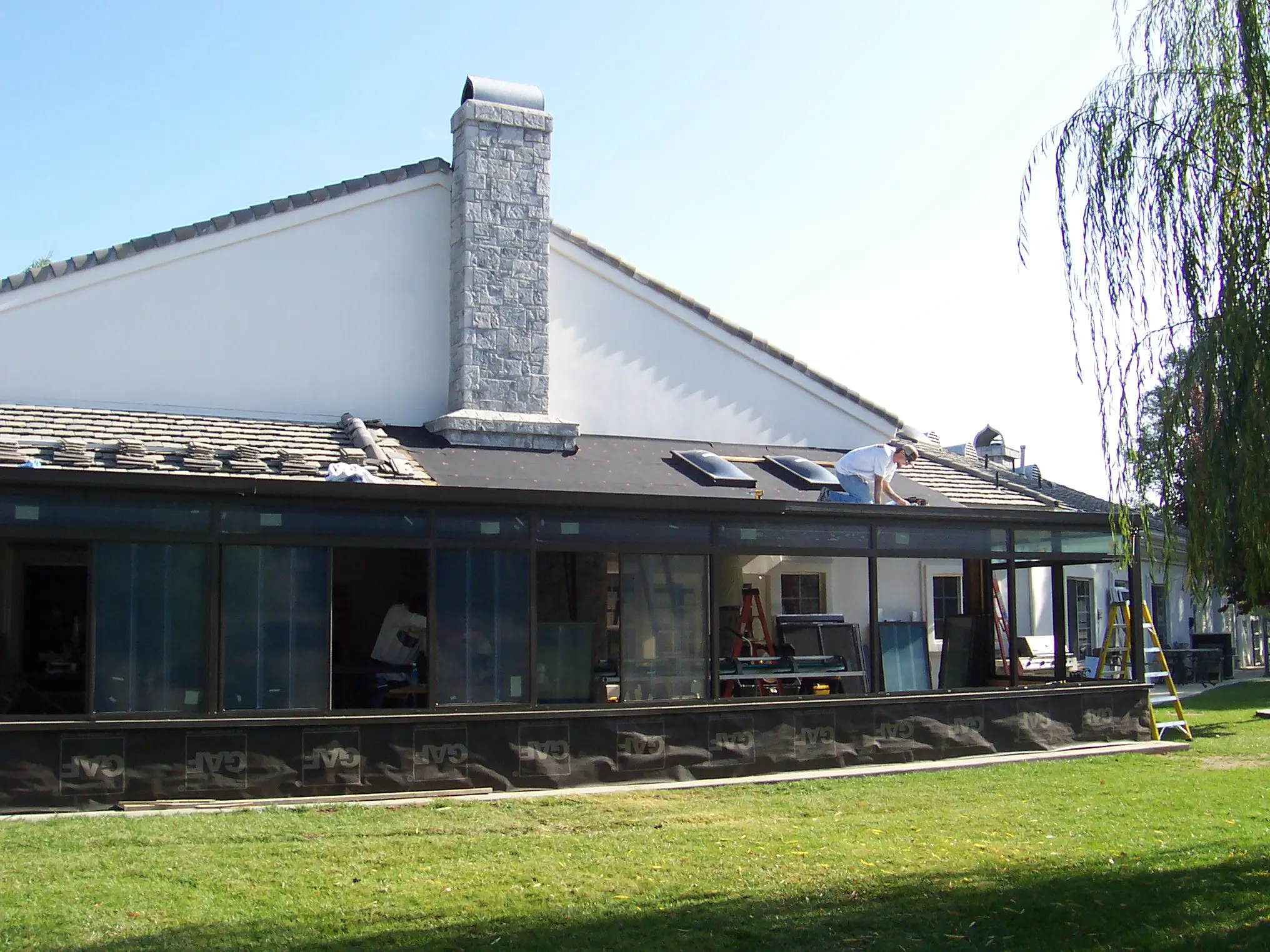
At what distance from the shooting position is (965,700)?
1470 centimetres

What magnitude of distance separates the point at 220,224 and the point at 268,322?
1258 millimetres

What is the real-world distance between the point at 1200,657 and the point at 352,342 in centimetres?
2075

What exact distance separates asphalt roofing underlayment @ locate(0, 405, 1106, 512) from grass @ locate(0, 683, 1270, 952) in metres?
3.28

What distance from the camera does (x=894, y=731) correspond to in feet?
46.6

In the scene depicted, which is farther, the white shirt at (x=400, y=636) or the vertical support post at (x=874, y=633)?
the vertical support post at (x=874, y=633)

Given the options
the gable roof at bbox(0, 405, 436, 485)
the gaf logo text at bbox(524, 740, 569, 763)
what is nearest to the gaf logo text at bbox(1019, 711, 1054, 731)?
the gaf logo text at bbox(524, 740, 569, 763)

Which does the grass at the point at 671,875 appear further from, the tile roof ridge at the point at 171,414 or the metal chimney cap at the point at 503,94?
the metal chimney cap at the point at 503,94

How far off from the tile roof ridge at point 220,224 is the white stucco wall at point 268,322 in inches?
2.9

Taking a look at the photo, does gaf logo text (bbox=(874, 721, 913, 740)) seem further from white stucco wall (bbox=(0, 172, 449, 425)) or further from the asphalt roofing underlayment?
white stucco wall (bbox=(0, 172, 449, 425))

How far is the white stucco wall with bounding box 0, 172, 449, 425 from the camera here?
14.6 meters

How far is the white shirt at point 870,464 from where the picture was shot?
15.3m

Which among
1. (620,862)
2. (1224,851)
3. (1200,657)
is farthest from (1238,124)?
(1200,657)

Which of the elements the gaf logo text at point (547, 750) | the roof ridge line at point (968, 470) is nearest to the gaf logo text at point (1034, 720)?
the roof ridge line at point (968, 470)

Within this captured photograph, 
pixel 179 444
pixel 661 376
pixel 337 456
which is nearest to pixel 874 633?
pixel 661 376
